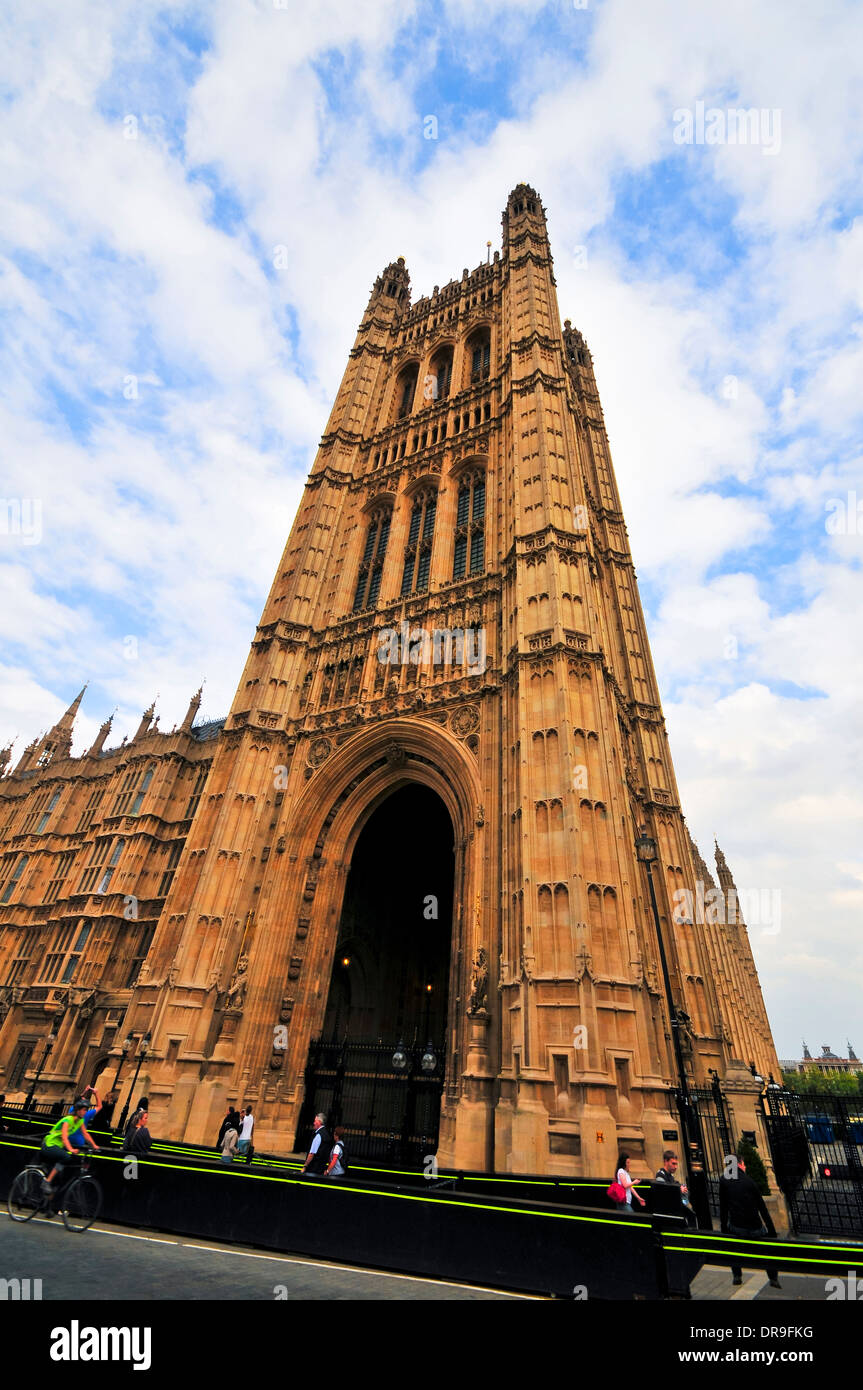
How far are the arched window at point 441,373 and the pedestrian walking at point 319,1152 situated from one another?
34.8 m

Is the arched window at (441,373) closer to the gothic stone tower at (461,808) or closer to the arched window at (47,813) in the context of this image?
the gothic stone tower at (461,808)

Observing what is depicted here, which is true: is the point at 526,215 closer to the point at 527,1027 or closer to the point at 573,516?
the point at 573,516

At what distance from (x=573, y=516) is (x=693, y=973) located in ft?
54.0

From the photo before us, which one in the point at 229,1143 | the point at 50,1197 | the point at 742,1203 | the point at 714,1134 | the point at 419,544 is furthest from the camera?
the point at 419,544

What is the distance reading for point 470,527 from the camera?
2747cm

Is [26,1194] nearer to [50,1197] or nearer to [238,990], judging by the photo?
[50,1197]

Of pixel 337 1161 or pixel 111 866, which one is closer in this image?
pixel 337 1161

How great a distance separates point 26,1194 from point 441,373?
4018 centimetres

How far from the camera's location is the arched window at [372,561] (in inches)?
1148

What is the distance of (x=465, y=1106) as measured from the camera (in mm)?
14781

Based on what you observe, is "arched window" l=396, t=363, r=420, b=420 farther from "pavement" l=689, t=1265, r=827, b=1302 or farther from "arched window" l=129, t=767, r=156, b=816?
"pavement" l=689, t=1265, r=827, b=1302

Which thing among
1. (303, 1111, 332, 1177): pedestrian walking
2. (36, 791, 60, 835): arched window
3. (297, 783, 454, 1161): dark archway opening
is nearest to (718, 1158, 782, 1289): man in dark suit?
(303, 1111, 332, 1177): pedestrian walking

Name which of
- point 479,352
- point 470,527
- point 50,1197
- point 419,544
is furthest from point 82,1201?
point 479,352
